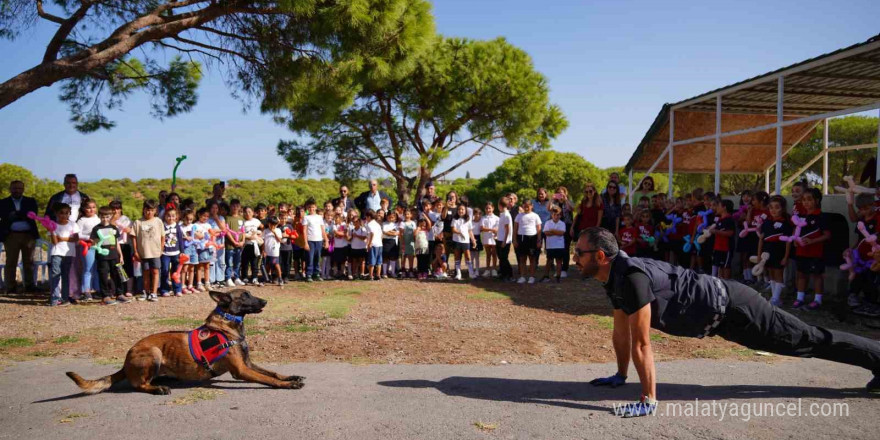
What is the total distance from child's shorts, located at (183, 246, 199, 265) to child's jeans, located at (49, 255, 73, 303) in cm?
178

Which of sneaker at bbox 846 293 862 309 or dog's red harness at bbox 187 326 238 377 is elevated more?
sneaker at bbox 846 293 862 309

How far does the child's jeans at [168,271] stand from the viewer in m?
10.3

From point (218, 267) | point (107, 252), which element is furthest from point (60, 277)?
point (218, 267)

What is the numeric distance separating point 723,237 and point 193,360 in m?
8.88

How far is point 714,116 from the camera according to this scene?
49.0ft

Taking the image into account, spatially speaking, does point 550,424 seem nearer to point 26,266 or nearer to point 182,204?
point 182,204

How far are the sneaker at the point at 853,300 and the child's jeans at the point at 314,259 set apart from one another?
9285mm

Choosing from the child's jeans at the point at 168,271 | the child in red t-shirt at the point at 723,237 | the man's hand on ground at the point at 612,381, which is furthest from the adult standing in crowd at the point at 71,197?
the child in red t-shirt at the point at 723,237

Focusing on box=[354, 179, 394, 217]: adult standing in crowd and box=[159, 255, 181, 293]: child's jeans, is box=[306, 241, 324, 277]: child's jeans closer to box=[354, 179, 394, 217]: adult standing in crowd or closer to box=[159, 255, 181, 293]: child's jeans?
box=[354, 179, 394, 217]: adult standing in crowd

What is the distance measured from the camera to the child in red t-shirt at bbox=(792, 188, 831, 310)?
27.3ft

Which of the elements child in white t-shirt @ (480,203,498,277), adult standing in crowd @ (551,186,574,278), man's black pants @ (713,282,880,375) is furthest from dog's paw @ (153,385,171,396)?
adult standing in crowd @ (551,186,574,278)

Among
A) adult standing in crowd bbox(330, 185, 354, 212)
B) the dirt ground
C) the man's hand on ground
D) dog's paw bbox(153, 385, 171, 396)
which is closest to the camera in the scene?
dog's paw bbox(153, 385, 171, 396)

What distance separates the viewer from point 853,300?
8102mm

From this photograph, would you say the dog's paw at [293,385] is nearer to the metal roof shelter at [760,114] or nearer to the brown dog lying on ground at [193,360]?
the brown dog lying on ground at [193,360]
